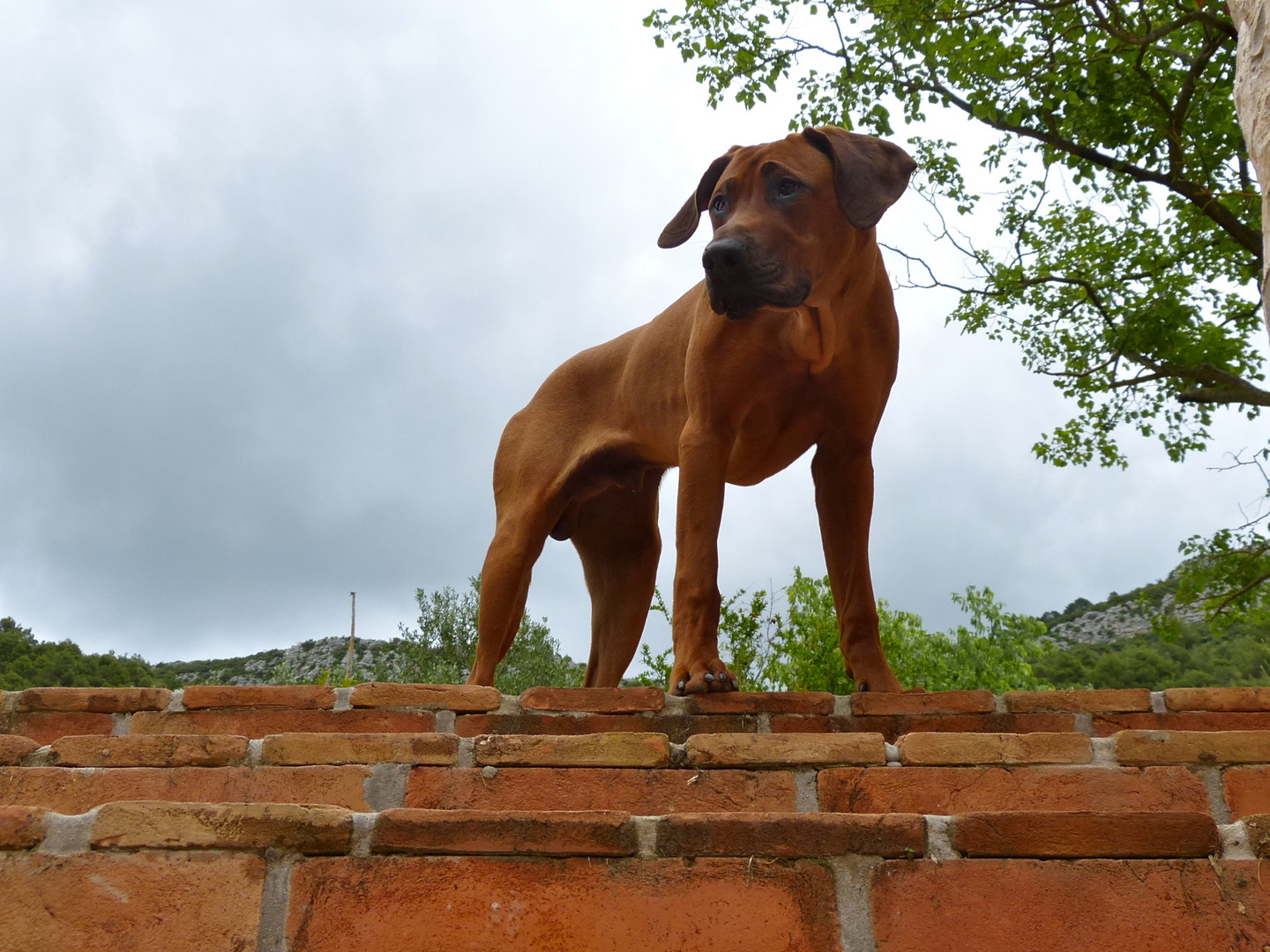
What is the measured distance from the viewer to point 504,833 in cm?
153

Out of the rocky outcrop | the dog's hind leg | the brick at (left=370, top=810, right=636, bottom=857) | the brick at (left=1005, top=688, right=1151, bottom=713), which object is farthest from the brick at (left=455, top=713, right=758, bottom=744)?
the rocky outcrop

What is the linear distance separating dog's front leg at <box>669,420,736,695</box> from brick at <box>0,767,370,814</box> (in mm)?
1258

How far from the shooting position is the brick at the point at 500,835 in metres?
1.53

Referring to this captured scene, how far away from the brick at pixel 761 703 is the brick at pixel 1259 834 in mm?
1568

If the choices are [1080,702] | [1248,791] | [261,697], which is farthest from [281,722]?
[1248,791]

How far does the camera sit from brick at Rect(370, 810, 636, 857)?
1525 mm

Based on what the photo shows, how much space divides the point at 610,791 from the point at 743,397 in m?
1.78

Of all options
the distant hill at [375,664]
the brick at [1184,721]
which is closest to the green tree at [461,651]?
the distant hill at [375,664]

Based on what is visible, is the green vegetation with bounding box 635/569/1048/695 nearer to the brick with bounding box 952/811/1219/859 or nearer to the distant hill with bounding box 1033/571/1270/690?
the distant hill with bounding box 1033/571/1270/690

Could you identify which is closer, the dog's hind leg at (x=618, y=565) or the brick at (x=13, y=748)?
Result: the brick at (x=13, y=748)

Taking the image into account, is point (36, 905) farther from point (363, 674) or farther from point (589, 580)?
point (363, 674)

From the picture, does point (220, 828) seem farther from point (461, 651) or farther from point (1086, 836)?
point (461, 651)

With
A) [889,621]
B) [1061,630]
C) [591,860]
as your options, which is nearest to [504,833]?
[591,860]

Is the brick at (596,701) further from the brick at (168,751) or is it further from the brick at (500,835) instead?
the brick at (500,835)
